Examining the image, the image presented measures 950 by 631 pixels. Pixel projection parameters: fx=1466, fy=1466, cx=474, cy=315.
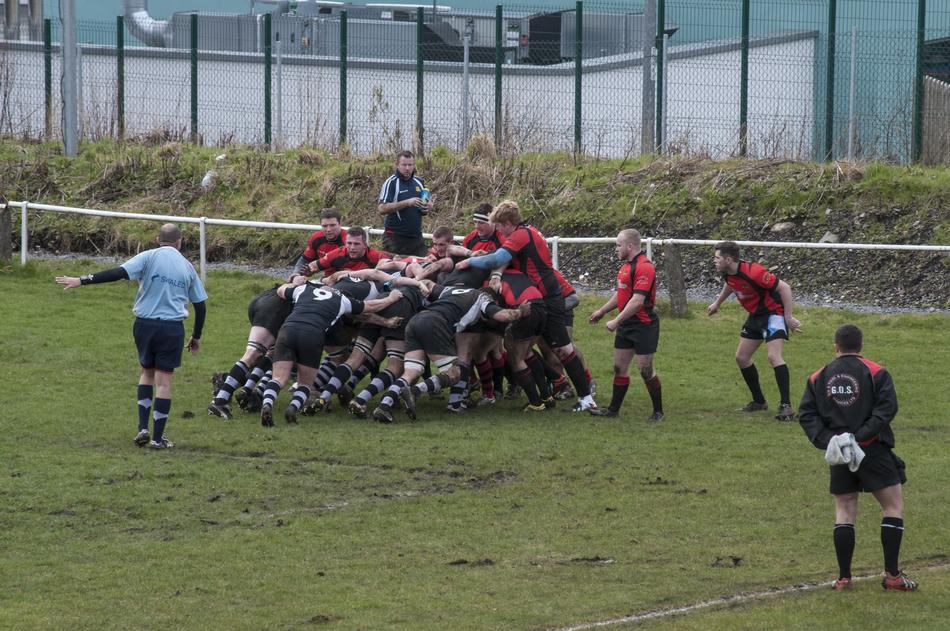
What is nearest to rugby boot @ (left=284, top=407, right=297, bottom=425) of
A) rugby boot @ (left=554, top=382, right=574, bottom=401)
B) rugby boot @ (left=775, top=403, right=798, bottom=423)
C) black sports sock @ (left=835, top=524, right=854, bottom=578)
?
rugby boot @ (left=554, top=382, right=574, bottom=401)

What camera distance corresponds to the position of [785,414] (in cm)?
1391

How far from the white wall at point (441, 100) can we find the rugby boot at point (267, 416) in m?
14.9

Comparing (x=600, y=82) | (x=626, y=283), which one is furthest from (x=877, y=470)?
(x=600, y=82)

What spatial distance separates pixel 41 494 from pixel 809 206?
53.0 ft

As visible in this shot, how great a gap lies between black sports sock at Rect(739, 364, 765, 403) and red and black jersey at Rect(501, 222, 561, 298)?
1.98 m

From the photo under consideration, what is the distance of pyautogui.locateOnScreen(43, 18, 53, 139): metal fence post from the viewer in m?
29.9

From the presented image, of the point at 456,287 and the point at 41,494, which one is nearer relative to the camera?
the point at 41,494

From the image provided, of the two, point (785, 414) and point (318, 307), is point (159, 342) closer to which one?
point (318, 307)

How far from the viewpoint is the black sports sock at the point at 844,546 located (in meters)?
8.54

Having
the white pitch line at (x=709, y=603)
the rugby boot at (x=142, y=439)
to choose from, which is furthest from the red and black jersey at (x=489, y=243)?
the white pitch line at (x=709, y=603)

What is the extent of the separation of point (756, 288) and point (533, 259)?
2165 millimetres

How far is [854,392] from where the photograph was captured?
8.56m

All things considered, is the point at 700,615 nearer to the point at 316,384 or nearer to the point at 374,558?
the point at 374,558

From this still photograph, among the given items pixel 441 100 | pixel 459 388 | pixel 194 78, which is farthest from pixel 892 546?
pixel 194 78
